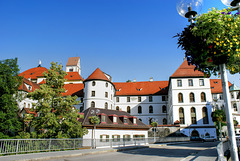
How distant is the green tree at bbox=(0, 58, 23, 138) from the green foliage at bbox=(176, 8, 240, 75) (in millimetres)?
33075

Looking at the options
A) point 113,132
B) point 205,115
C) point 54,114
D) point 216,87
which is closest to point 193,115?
point 205,115

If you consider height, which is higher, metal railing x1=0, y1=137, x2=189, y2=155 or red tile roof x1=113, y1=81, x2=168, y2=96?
red tile roof x1=113, y1=81, x2=168, y2=96

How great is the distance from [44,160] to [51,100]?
11.7 meters

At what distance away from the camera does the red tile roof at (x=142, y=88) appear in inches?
2397

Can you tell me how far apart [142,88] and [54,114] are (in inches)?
1719

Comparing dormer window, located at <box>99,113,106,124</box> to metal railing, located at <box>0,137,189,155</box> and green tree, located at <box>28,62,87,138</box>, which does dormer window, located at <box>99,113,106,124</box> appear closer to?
metal railing, located at <box>0,137,189,155</box>

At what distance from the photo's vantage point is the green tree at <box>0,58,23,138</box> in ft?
107

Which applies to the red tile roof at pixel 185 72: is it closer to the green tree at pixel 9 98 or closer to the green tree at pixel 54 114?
the green tree at pixel 54 114

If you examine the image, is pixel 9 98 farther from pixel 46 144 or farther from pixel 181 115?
pixel 181 115

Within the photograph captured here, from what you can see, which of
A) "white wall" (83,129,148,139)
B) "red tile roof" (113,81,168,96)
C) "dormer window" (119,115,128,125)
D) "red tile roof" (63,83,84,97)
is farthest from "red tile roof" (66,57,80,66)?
"white wall" (83,129,148,139)

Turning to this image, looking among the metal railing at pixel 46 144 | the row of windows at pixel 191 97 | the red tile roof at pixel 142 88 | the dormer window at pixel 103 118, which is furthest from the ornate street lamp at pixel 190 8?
the red tile roof at pixel 142 88

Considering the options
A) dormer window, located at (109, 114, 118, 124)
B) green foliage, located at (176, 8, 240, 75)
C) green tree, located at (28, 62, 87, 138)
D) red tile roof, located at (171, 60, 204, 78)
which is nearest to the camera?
green foliage, located at (176, 8, 240, 75)

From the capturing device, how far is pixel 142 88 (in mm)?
63031

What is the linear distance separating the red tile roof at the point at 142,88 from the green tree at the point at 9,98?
30968mm
